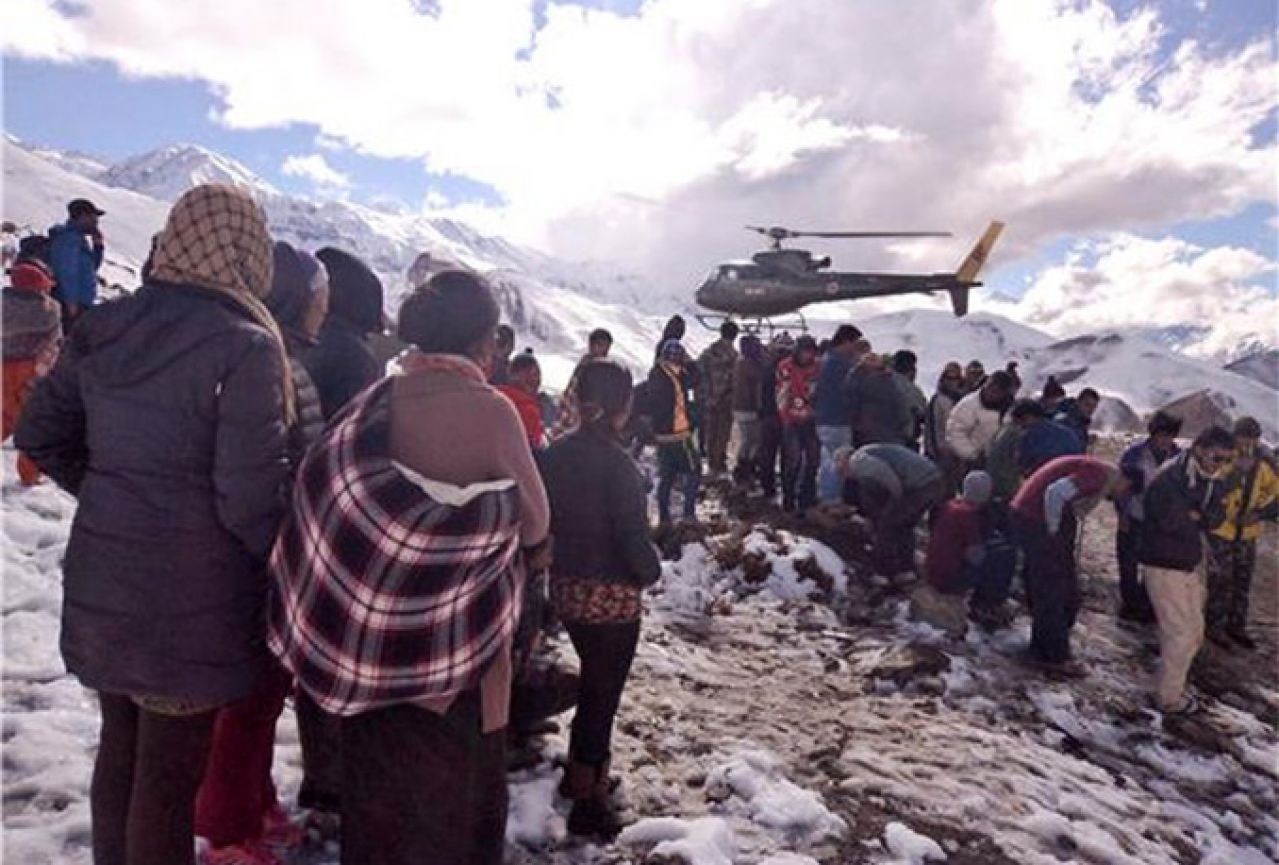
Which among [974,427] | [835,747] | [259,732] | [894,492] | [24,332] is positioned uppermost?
[974,427]

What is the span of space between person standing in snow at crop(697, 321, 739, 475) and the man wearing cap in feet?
26.6

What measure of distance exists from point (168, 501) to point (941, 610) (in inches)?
305

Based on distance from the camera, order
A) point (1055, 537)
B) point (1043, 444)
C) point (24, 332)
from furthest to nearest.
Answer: point (1043, 444) < point (1055, 537) < point (24, 332)

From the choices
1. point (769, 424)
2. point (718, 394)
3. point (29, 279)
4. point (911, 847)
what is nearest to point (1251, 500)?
point (769, 424)

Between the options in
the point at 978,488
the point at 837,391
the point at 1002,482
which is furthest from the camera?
the point at 837,391

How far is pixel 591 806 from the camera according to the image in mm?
4367

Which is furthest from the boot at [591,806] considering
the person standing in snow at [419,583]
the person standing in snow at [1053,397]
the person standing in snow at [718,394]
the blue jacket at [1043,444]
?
the person standing in snow at [718,394]

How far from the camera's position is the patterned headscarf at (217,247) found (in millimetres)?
2789

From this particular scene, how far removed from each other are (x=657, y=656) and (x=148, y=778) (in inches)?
198

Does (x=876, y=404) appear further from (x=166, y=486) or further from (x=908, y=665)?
(x=166, y=486)

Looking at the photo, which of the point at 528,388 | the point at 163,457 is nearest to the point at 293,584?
the point at 163,457

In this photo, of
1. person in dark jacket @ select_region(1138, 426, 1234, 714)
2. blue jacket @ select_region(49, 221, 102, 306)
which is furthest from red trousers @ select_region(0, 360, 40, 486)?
person in dark jacket @ select_region(1138, 426, 1234, 714)

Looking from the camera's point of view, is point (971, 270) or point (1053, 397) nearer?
point (1053, 397)

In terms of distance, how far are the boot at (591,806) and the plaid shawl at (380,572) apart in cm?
192
